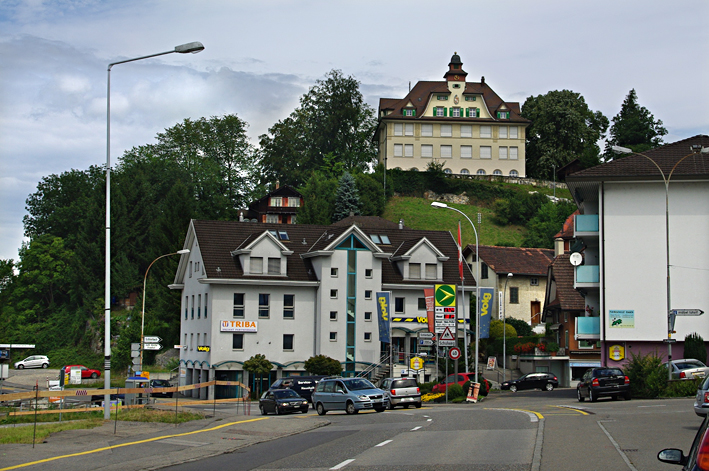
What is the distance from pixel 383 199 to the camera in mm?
104875

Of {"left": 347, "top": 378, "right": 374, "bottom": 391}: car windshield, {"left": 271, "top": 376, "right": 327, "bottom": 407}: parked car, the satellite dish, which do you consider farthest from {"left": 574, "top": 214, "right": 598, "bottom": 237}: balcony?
{"left": 347, "top": 378, "right": 374, "bottom": 391}: car windshield

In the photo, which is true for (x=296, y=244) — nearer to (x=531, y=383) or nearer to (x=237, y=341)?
(x=237, y=341)

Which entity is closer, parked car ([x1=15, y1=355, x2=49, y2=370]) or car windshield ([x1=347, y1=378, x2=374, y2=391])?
car windshield ([x1=347, y1=378, x2=374, y2=391])

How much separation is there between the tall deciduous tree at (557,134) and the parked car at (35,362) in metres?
71.3

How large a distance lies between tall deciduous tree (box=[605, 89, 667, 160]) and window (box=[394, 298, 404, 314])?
71.5 metres

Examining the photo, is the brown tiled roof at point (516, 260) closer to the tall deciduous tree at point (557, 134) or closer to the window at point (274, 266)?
the window at point (274, 266)

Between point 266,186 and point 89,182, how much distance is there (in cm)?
2464

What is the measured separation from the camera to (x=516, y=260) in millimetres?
82938

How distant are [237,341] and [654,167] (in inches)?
1151

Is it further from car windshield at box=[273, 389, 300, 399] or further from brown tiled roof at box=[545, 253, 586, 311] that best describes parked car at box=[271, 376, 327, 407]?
brown tiled roof at box=[545, 253, 586, 311]

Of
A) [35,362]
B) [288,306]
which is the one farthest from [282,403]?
[35,362]

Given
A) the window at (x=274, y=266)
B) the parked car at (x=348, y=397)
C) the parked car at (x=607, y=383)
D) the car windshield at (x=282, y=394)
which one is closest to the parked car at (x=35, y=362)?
the window at (x=274, y=266)

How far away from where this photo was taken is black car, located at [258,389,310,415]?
33.8 meters

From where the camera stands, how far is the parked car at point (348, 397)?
31.5 metres
